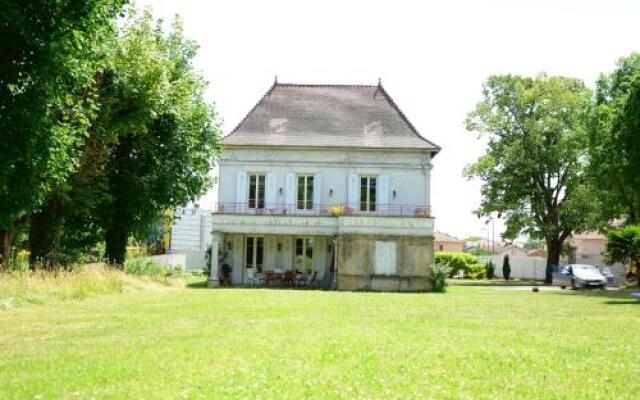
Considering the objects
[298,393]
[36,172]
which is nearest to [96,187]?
[36,172]

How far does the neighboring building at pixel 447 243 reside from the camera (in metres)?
108

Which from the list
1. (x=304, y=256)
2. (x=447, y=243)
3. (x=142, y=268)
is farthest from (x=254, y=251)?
(x=447, y=243)

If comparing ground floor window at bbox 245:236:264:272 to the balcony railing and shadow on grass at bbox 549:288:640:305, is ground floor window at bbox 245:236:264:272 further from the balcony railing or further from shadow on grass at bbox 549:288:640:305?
shadow on grass at bbox 549:288:640:305

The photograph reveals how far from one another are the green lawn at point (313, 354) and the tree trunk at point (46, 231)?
9.35 m

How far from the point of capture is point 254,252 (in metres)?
40.0

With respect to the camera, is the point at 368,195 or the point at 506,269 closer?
the point at 368,195

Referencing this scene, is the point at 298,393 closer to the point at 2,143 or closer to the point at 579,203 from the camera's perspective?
the point at 2,143

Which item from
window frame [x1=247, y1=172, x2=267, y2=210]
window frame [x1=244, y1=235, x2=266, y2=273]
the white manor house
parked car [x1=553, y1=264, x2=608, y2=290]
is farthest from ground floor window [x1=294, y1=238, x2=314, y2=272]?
parked car [x1=553, y1=264, x2=608, y2=290]

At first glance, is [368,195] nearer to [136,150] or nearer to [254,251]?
[254,251]

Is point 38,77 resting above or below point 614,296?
above

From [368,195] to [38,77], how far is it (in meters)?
27.5

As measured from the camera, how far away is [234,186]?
3997 centimetres

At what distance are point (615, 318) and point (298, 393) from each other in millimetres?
12504

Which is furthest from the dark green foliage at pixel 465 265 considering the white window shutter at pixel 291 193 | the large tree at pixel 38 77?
the large tree at pixel 38 77
